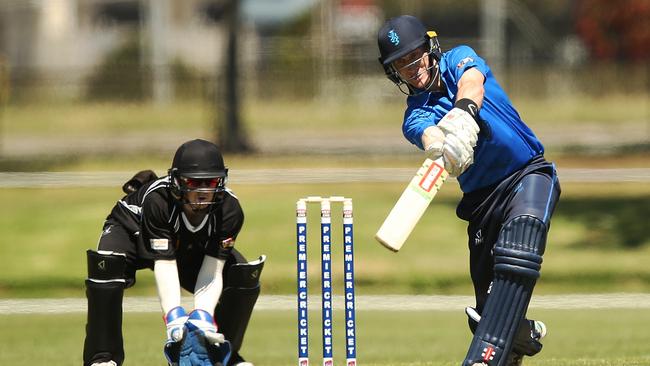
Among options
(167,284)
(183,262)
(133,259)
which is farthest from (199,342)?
(133,259)

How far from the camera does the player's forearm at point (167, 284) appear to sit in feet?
20.6

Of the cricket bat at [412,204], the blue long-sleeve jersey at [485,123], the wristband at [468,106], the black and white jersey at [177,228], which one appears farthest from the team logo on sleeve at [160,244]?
the wristband at [468,106]

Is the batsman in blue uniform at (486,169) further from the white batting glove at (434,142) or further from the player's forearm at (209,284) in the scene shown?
the player's forearm at (209,284)

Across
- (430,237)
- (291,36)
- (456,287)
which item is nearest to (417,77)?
(456,287)

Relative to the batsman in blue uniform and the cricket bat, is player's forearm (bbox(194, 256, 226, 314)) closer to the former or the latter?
the cricket bat

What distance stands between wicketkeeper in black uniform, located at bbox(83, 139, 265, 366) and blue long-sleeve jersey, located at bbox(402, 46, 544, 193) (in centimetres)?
95

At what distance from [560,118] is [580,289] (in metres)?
18.3

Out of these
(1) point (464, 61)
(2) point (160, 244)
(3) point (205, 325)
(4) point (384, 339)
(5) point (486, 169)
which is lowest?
(4) point (384, 339)

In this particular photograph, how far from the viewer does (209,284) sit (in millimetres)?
6457

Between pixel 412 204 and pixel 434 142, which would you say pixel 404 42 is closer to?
pixel 434 142

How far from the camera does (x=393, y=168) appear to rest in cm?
2086

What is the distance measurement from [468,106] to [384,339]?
444cm

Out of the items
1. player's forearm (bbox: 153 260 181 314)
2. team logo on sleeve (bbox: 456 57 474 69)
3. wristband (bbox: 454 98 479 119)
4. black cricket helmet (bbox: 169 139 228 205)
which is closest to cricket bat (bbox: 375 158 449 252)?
wristband (bbox: 454 98 479 119)

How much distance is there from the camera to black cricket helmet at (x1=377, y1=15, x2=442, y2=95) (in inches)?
239
